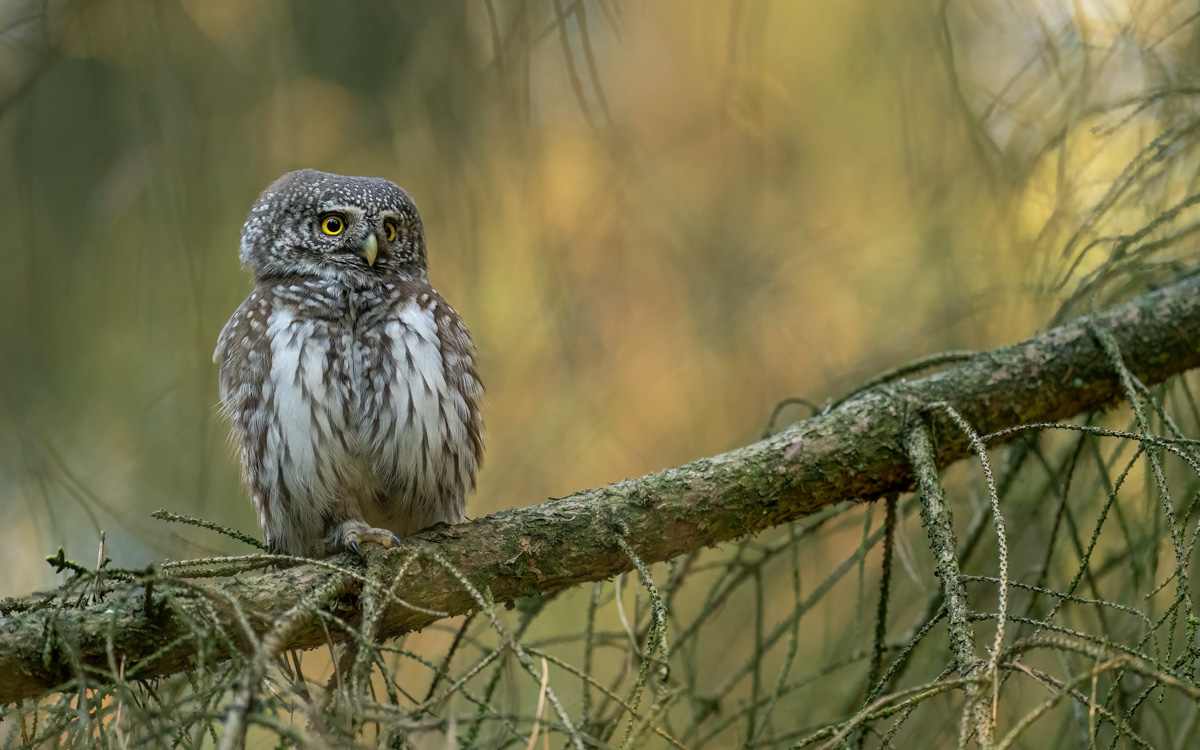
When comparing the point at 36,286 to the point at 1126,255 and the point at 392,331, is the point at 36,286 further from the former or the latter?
the point at 1126,255

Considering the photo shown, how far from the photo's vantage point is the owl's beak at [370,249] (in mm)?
2861

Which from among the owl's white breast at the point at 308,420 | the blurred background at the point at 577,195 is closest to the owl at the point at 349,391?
the owl's white breast at the point at 308,420

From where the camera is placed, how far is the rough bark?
7.15ft

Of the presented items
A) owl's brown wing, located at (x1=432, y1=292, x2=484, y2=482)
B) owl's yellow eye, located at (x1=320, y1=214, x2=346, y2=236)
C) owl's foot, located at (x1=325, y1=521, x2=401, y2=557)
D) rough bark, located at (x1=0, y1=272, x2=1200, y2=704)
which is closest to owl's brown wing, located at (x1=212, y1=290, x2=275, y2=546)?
owl's foot, located at (x1=325, y1=521, x2=401, y2=557)

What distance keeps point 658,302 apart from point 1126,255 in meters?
1.52

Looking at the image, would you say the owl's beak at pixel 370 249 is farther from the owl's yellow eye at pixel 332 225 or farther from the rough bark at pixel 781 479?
the rough bark at pixel 781 479

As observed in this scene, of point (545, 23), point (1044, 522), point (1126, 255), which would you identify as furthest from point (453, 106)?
point (1044, 522)

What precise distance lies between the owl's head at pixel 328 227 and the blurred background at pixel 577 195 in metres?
0.08

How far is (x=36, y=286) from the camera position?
2432 millimetres

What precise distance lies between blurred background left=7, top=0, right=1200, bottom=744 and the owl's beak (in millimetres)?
191

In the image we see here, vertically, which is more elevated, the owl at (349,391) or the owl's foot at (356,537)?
the owl at (349,391)

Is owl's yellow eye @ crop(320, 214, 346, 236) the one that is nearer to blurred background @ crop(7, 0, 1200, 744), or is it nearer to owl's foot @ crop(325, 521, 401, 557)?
blurred background @ crop(7, 0, 1200, 744)

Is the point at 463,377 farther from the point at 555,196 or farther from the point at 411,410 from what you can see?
the point at 555,196

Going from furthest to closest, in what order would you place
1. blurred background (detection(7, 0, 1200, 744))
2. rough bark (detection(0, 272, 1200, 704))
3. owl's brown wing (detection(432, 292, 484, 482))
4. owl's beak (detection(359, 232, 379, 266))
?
owl's beak (detection(359, 232, 379, 266)), owl's brown wing (detection(432, 292, 484, 482)), blurred background (detection(7, 0, 1200, 744)), rough bark (detection(0, 272, 1200, 704))
